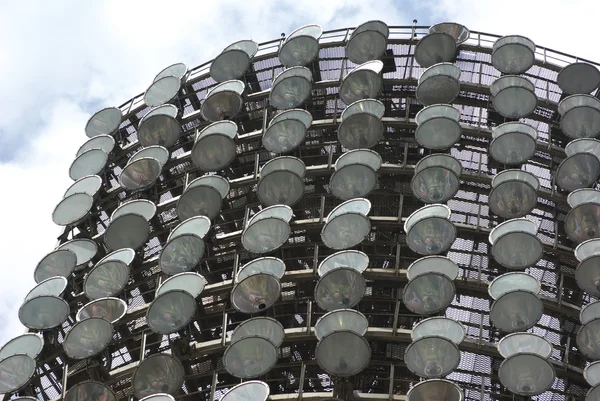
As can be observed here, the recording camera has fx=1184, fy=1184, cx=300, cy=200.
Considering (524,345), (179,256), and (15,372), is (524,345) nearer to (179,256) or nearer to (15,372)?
(179,256)

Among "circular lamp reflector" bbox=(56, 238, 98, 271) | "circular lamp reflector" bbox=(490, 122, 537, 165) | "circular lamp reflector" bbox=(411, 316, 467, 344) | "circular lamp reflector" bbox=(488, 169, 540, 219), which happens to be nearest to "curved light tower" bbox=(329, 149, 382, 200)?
"circular lamp reflector" bbox=(488, 169, 540, 219)

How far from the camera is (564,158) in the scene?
36469 millimetres

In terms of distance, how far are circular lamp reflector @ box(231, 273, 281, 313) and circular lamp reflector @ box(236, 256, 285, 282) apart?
2.59 feet

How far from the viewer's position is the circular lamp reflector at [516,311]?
2945 cm

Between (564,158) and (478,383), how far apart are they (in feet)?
27.4

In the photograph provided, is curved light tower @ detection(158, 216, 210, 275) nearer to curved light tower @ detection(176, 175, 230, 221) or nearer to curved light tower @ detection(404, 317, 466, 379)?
curved light tower @ detection(176, 175, 230, 221)

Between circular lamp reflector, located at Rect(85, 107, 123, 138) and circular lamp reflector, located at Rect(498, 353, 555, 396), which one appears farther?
circular lamp reflector, located at Rect(85, 107, 123, 138)

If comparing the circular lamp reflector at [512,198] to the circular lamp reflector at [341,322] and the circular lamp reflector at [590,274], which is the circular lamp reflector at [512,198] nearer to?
the circular lamp reflector at [590,274]

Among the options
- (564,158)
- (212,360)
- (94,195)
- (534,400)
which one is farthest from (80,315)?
(564,158)

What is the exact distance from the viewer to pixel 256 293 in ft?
101

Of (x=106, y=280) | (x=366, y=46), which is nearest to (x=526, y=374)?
(x=106, y=280)

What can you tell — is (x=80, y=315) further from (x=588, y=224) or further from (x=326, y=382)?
(x=588, y=224)

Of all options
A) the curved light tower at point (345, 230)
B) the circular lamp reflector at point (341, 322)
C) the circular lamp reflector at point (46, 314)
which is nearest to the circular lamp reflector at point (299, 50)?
the curved light tower at point (345, 230)

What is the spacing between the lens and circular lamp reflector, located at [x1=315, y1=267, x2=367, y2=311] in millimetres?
30156
